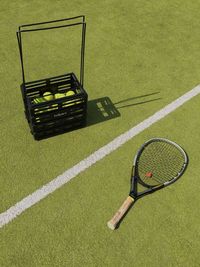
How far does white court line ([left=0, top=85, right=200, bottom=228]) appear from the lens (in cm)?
464

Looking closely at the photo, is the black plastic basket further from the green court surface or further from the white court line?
the white court line

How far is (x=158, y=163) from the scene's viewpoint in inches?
208

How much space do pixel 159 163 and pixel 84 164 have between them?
1313 millimetres

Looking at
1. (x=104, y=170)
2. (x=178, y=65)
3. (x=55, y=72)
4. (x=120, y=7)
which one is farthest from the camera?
(x=120, y=7)

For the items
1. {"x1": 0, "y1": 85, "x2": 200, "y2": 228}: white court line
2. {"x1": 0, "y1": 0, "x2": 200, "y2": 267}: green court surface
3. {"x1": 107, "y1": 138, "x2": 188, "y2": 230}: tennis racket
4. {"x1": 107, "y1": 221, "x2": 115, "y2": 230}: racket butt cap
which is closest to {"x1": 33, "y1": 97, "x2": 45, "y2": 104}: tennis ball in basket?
{"x1": 0, "y1": 0, "x2": 200, "y2": 267}: green court surface

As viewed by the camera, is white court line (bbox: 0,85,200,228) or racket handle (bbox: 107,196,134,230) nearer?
racket handle (bbox: 107,196,134,230)

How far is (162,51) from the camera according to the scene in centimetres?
812

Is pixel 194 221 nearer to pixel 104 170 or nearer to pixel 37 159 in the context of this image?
pixel 104 170

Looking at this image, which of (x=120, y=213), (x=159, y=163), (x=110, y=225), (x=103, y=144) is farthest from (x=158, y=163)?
(x=110, y=225)

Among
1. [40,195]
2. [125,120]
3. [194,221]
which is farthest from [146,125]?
[40,195]

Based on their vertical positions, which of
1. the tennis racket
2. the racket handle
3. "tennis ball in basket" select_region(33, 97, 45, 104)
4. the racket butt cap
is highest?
"tennis ball in basket" select_region(33, 97, 45, 104)

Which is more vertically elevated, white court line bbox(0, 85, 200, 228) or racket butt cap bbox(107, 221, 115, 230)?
white court line bbox(0, 85, 200, 228)

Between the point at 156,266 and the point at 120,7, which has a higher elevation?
the point at 120,7

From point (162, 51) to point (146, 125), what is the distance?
2955 millimetres
